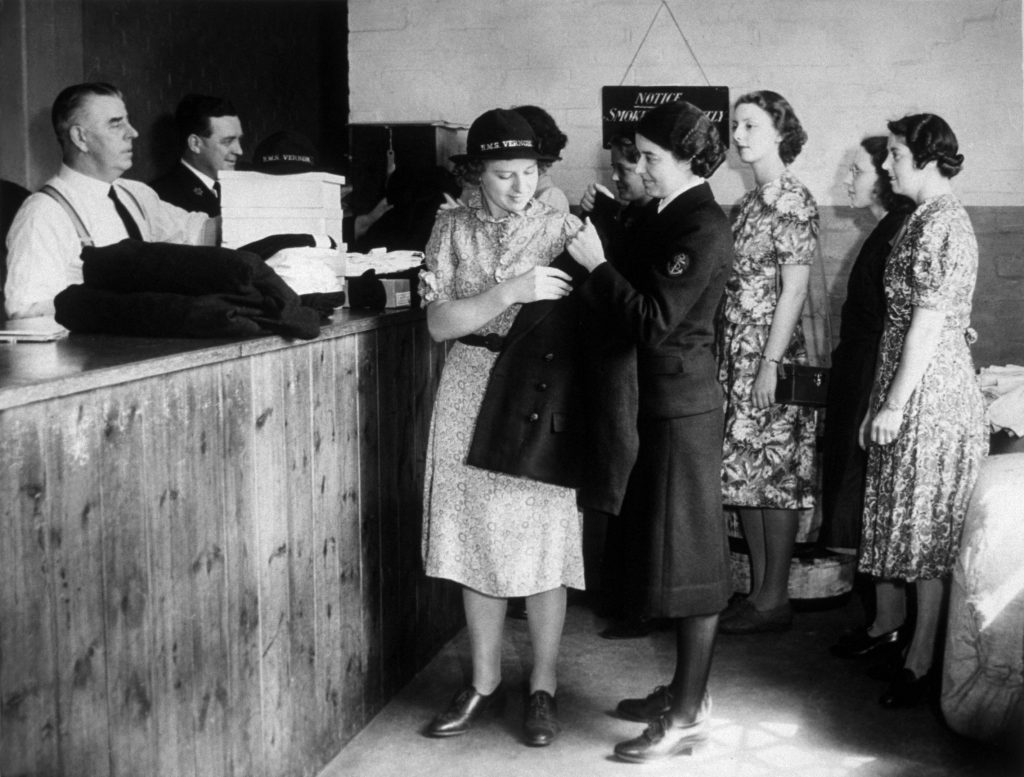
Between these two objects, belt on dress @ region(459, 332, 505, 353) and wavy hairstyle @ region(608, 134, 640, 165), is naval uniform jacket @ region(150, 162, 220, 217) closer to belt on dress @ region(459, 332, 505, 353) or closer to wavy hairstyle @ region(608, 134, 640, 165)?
wavy hairstyle @ region(608, 134, 640, 165)

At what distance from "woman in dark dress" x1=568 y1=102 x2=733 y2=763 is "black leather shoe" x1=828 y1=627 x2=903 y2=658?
3.11ft

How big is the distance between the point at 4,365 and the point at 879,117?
3840 mm

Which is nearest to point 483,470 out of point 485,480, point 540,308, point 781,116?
point 485,480

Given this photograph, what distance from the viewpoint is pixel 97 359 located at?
2121 millimetres

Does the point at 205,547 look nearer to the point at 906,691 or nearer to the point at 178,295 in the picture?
the point at 178,295

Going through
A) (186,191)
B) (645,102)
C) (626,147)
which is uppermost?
(645,102)

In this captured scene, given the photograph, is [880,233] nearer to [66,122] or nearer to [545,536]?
[545,536]

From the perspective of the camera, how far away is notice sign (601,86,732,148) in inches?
196

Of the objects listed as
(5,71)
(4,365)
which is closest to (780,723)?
(4,365)

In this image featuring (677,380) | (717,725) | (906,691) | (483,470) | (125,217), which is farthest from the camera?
(125,217)

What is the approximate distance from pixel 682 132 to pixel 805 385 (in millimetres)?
1226

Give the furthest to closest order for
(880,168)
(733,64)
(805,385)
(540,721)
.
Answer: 1. (733,64)
2. (880,168)
3. (805,385)
4. (540,721)

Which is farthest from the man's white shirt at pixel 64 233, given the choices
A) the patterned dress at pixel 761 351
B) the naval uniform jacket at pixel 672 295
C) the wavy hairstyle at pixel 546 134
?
the patterned dress at pixel 761 351


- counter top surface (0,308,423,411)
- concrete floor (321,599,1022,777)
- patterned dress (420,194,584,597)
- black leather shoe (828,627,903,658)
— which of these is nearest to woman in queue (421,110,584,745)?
patterned dress (420,194,584,597)
